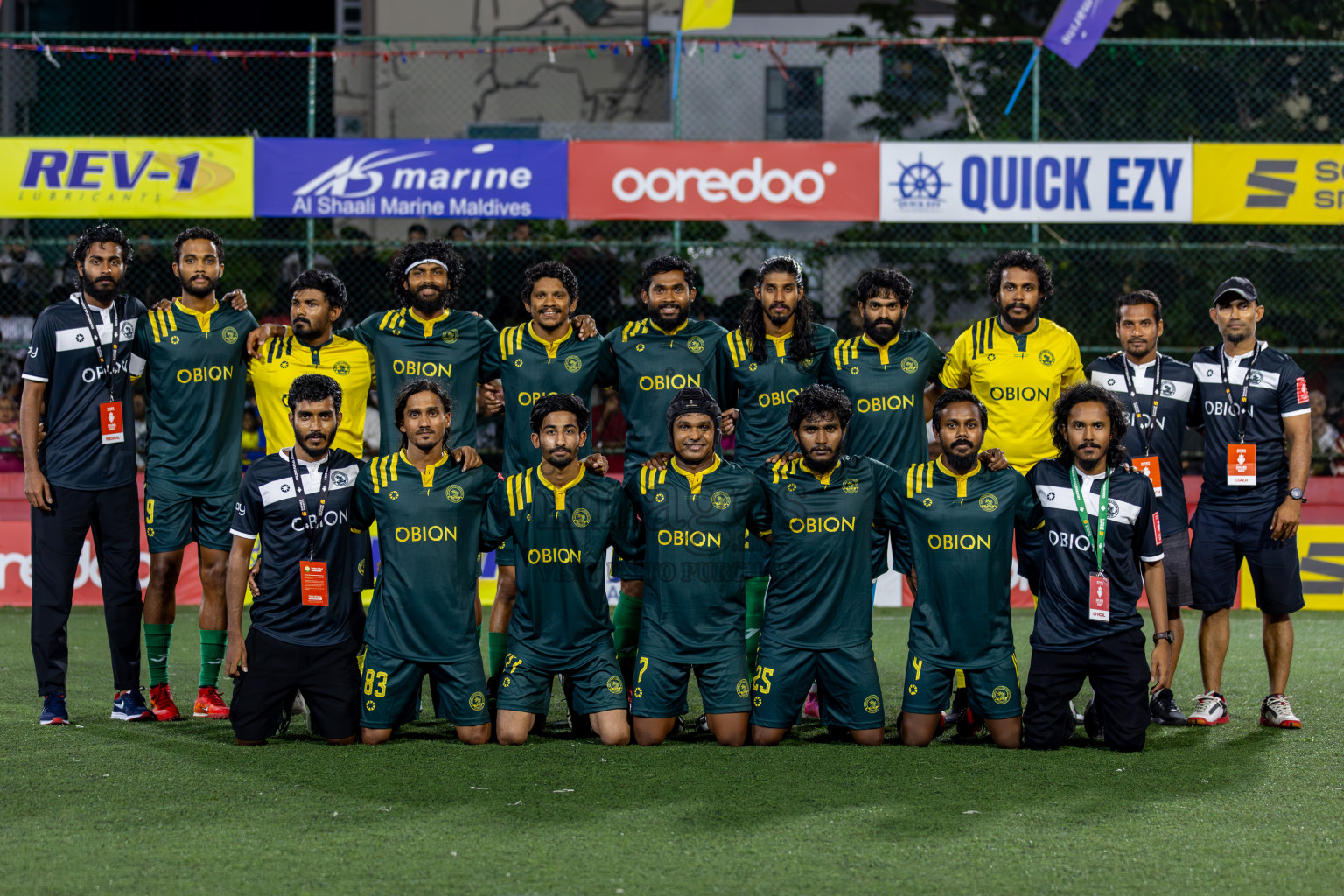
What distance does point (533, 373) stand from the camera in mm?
6641

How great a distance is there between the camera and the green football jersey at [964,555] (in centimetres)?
597

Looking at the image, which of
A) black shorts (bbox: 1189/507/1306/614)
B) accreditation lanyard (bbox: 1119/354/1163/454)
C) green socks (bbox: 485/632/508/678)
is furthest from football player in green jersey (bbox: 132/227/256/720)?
black shorts (bbox: 1189/507/1306/614)

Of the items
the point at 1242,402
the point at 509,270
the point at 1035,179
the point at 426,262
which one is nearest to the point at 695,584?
the point at 426,262

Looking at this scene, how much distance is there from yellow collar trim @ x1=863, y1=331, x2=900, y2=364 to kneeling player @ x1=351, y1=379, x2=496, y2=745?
6.39 feet

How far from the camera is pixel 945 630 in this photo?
604cm

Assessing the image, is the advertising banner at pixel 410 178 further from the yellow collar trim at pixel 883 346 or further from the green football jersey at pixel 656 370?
the yellow collar trim at pixel 883 346

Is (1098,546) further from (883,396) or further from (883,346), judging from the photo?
(883,346)

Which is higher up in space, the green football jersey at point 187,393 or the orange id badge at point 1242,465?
the green football jersey at point 187,393

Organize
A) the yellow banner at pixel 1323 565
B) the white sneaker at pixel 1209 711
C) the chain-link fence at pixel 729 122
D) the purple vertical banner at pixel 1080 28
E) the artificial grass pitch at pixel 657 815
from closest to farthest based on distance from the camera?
1. the artificial grass pitch at pixel 657 815
2. the white sneaker at pixel 1209 711
3. the yellow banner at pixel 1323 565
4. the purple vertical banner at pixel 1080 28
5. the chain-link fence at pixel 729 122

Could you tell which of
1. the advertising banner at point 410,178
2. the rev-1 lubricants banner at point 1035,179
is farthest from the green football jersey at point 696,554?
the rev-1 lubricants banner at point 1035,179

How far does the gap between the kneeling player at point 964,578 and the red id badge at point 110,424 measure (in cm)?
356

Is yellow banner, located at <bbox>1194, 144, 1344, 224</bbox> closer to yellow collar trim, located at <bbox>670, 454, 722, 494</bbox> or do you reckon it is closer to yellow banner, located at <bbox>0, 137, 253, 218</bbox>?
yellow collar trim, located at <bbox>670, 454, 722, 494</bbox>

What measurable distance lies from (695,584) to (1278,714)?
2.76 metres

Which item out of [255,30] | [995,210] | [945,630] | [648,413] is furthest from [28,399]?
[255,30]
